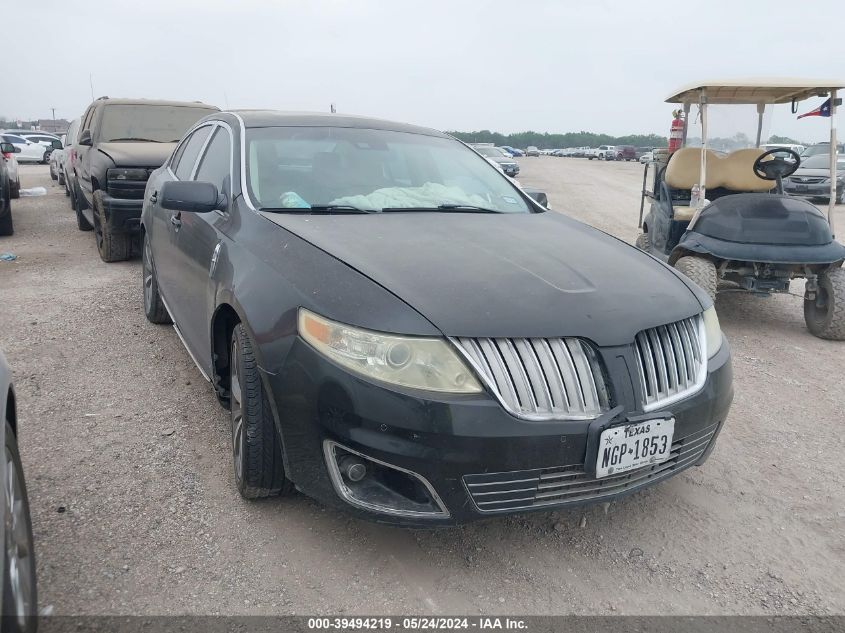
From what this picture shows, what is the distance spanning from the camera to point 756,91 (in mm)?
6672

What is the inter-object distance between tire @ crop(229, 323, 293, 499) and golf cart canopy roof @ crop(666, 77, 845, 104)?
5131 mm

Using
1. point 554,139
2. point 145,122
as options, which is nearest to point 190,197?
point 145,122

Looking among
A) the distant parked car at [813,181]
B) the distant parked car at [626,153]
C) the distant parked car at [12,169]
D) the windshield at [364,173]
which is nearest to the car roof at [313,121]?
the windshield at [364,173]

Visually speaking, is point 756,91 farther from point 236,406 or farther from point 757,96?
point 236,406

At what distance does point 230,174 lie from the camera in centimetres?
341

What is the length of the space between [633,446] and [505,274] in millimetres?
766

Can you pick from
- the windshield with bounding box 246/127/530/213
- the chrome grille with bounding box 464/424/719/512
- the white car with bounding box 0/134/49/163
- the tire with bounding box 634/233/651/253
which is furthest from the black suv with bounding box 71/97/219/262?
the white car with bounding box 0/134/49/163

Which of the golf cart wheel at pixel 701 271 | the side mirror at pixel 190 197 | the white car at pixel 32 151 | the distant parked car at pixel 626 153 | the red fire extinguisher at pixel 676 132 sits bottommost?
the golf cart wheel at pixel 701 271

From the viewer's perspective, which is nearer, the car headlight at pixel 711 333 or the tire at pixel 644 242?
the car headlight at pixel 711 333

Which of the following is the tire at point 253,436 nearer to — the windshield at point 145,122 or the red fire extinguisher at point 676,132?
the red fire extinguisher at point 676,132

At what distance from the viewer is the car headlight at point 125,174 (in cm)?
724

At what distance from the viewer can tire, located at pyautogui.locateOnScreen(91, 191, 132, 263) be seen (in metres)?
7.51

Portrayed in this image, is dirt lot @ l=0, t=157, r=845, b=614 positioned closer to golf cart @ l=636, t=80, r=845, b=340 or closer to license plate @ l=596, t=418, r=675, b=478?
license plate @ l=596, t=418, r=675, b=478

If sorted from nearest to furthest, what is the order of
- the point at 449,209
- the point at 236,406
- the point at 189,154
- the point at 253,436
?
the point at 253,436 < the point at 236,406 < the point at 449,209 < the point at 189,154
